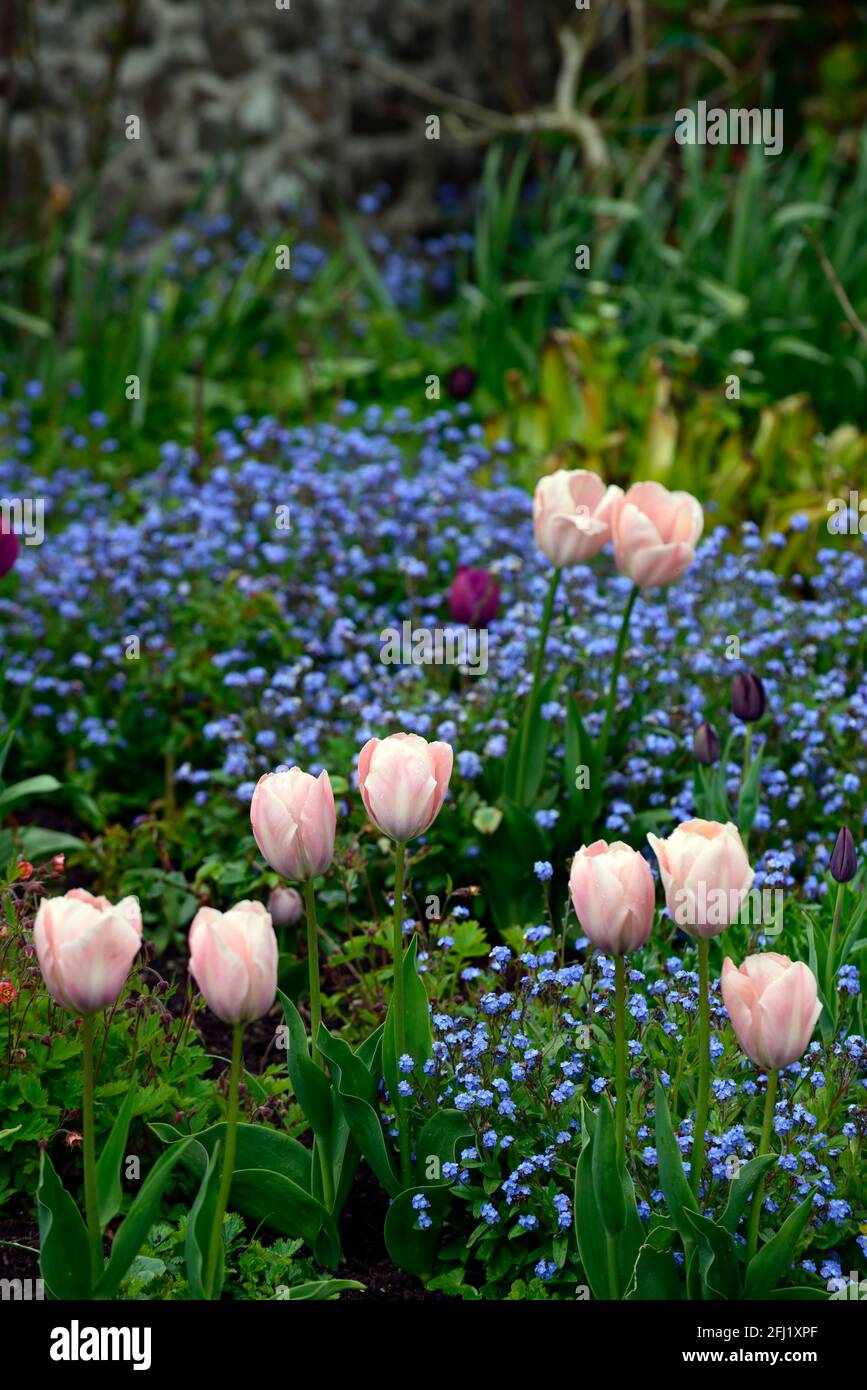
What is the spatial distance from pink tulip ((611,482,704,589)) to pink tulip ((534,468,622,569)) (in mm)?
67

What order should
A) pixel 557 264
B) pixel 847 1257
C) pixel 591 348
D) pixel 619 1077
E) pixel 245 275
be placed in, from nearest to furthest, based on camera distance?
pixel 619 1077, pixel 847 1257, pixel 591 348, pixel 557 264, pixel 245 275

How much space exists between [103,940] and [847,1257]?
4.05 feet

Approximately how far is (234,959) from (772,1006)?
2.07 ft

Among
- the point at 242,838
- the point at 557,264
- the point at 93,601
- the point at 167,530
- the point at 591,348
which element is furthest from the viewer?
the point at 557,264

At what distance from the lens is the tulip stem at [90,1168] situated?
5.98 ft

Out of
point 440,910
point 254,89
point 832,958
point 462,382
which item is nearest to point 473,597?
point 440,910

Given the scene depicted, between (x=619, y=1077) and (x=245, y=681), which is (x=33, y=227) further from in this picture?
(x=619, y=1077)

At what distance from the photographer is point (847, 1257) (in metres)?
2.25

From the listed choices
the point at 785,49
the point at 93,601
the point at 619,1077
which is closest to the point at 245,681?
the point at 93,601

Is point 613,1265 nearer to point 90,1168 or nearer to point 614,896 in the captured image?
point 614,896

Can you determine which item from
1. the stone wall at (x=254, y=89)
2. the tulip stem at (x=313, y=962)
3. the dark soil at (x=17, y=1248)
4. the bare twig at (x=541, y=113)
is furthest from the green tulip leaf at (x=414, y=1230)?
the bare twig at (x=541, y=113)

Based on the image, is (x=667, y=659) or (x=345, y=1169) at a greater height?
(x=667, y=659)

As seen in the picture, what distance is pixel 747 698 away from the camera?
2.80 m

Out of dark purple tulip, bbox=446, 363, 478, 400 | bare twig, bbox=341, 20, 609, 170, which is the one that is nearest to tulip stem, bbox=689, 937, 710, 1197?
dark purple tulip, bbox=446, 363, 478, 400
